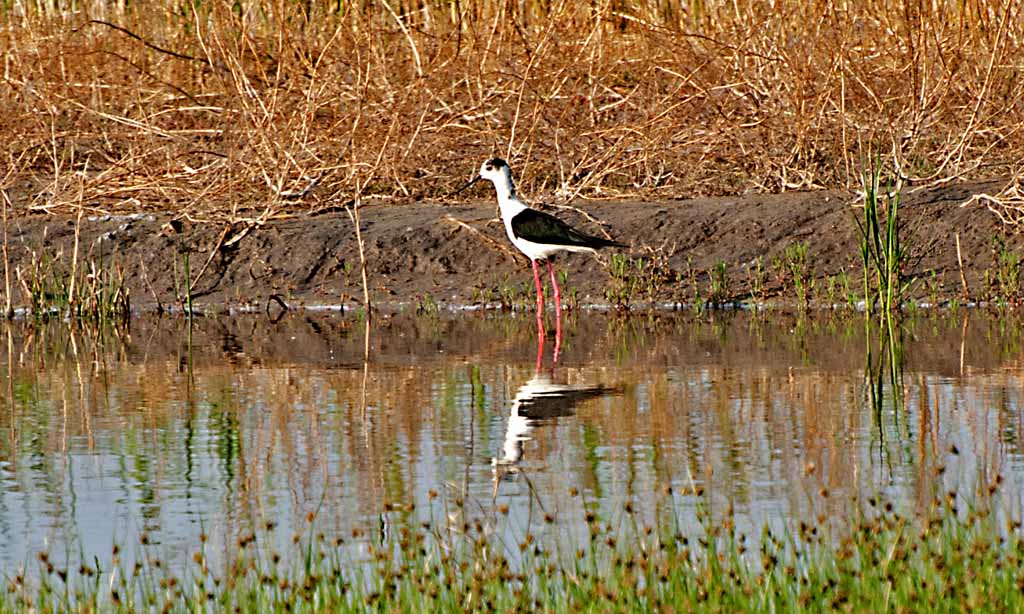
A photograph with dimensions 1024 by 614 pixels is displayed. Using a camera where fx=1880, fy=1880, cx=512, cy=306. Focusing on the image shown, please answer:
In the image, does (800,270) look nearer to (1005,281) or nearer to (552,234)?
(1005,281)

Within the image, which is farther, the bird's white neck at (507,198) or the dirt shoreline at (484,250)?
the dirt shoreline at (484,250)

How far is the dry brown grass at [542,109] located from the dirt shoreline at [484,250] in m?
0.31

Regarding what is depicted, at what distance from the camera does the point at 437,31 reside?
63.2 ft

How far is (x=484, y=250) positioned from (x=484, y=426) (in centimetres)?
782

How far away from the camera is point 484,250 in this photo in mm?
16516

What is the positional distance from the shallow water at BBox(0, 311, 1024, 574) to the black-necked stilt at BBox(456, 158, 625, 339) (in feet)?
3.41

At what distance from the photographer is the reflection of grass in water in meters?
5.10

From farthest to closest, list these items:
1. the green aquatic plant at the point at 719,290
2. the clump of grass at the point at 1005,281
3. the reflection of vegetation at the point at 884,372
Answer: the green aquatic plant at the point at 719,290 < the clump of grass at the point at 1005,281 < the reflection of vegetation at the point at 884,372

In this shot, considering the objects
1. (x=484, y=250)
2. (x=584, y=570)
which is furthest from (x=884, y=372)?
(x=484, y=250)

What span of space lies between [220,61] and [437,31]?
2.23m

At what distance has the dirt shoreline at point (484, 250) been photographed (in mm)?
15453

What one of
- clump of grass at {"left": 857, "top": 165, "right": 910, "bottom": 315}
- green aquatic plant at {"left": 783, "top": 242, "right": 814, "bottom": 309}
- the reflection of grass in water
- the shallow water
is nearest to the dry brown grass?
green aquatic plant at {"left": 783, "top": 242, "right": 814, "bottom": 309}

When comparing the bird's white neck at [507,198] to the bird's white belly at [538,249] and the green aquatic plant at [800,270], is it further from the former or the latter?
the green aquatic plant at [800,270]

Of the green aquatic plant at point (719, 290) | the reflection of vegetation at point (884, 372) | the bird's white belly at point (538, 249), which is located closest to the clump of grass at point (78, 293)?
the bird's white belly at point (538, 249)
